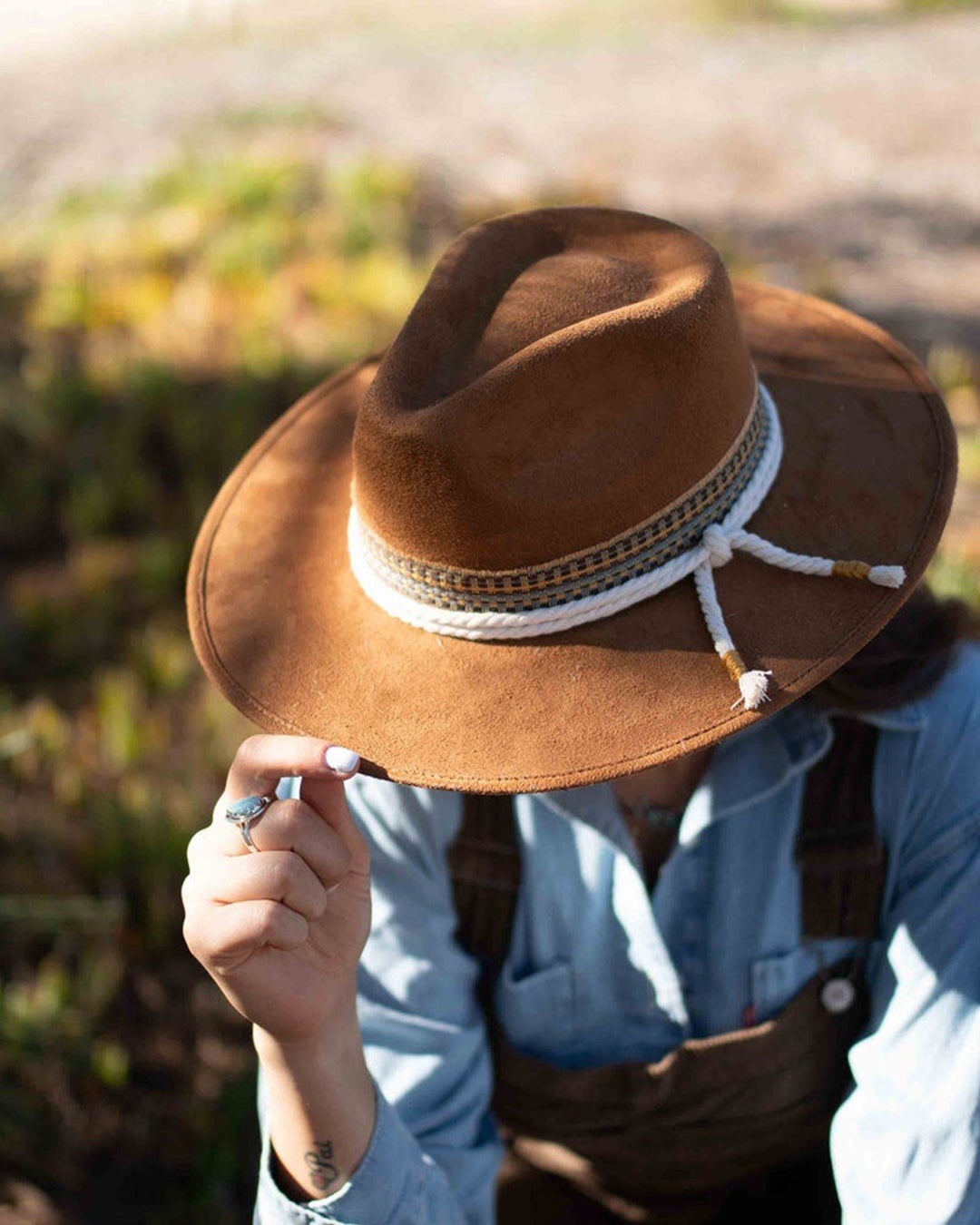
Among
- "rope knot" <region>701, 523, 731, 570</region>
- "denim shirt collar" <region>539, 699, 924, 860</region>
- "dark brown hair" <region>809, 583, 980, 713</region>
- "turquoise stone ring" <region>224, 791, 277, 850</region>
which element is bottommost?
"denim shirt collar" <region>539, 699, 924, 860</region>

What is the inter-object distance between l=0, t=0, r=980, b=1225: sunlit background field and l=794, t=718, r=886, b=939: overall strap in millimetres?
1446

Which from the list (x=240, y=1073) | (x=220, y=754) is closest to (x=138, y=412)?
(x=220, y=754)

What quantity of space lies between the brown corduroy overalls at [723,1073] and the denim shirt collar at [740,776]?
2.0 inches

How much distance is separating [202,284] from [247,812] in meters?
4.10

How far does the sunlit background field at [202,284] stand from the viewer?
8.58ft

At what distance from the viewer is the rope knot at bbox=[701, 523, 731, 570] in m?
1.29

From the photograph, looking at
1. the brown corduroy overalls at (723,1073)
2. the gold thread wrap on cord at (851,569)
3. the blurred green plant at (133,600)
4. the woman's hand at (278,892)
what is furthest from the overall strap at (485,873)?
the blurred green plant at (133,600)

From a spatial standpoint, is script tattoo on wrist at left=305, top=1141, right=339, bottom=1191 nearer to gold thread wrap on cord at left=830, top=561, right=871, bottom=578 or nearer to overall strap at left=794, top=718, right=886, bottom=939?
overall strap at left=794, top=718, right=886, bottom=939

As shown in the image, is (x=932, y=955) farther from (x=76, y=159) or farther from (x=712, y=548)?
(x=76, y=159)

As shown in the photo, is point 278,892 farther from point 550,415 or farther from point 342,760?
point 550,415

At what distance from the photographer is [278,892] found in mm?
1287

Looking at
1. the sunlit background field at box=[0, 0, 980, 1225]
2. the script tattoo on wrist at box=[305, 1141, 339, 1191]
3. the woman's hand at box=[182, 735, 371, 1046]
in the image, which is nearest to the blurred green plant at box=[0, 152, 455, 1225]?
the sunlit background field at box=[0, 0, 980, 1225]

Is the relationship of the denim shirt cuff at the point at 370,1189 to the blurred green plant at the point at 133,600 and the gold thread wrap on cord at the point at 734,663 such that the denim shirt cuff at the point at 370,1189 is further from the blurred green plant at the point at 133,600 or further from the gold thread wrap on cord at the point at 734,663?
the blurred green plant at the point at 133,600

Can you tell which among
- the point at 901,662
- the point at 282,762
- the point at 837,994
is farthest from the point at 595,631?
the point at 837,994
